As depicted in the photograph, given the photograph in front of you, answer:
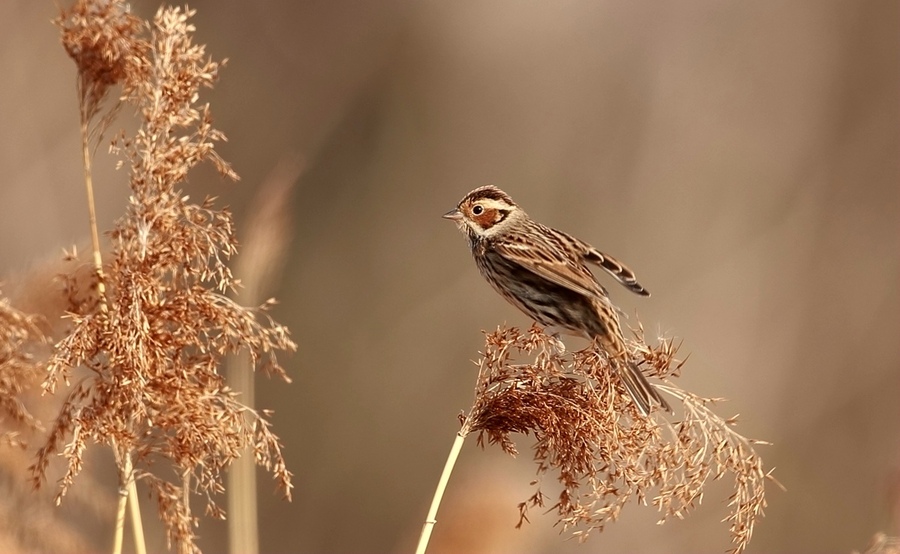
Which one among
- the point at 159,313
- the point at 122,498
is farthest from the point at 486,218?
the point at 122,498

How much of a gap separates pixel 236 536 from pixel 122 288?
83 cm

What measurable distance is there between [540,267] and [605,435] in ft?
5.12

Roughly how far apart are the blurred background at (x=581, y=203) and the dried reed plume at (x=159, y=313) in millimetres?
6524

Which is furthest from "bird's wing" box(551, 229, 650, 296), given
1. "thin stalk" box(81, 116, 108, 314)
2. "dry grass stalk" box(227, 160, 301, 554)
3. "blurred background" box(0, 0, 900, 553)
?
"blurred background" box(0, 0, 900, 553)

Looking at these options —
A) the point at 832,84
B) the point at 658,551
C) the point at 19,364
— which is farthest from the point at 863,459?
the point at 19,364

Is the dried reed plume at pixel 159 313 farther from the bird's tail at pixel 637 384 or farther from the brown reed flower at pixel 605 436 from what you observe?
the bird's tail at pixel 637 384

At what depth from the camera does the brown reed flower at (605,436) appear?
2455mm

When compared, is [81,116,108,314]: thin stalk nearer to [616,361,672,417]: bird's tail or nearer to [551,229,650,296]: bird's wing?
[616,361,672,417]: bird's tail

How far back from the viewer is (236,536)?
2.81m

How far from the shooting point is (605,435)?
8.43 feet

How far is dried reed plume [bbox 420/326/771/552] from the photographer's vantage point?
245cm

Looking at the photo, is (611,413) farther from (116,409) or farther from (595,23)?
(595,23)

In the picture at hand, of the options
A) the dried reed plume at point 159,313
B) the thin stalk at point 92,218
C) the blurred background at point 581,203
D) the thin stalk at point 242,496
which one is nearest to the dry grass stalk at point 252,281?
the thin stalk at point 242,496

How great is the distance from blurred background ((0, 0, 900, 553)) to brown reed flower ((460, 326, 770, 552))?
20.4ft
